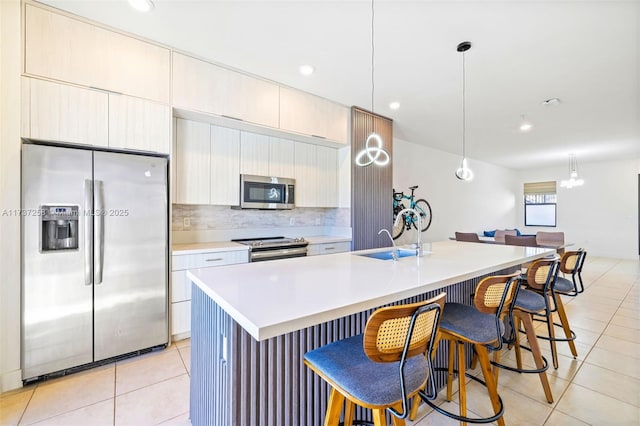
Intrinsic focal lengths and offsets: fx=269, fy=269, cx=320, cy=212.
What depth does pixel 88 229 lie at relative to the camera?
211cm

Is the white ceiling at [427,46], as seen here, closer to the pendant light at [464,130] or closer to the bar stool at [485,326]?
the pendant light at [464,130]

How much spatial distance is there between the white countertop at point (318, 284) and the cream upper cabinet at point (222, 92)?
189 cm

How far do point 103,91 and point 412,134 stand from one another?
4762 mm

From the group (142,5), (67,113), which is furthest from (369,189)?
(67,113)

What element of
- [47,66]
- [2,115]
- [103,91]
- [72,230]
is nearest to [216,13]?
[103,91]

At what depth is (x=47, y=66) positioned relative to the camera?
2.02 meters

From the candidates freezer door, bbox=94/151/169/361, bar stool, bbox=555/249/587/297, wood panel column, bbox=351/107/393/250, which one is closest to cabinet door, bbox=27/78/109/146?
freezer door, bbox=94/151/169/361

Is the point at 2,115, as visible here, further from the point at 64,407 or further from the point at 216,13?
the point at 64,407

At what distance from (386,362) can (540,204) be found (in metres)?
10.8

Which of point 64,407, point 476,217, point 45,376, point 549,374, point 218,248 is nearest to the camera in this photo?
point 64,407

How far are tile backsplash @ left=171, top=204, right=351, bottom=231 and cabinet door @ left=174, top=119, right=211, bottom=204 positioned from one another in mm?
402

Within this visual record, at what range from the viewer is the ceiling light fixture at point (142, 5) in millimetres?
1926

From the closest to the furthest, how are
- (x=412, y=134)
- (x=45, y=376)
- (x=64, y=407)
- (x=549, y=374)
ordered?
(x=64, y=407), (x=45, y=376), (x=549, y=374), (x=412, y=134)

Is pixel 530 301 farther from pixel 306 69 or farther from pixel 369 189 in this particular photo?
pixel 306 69
